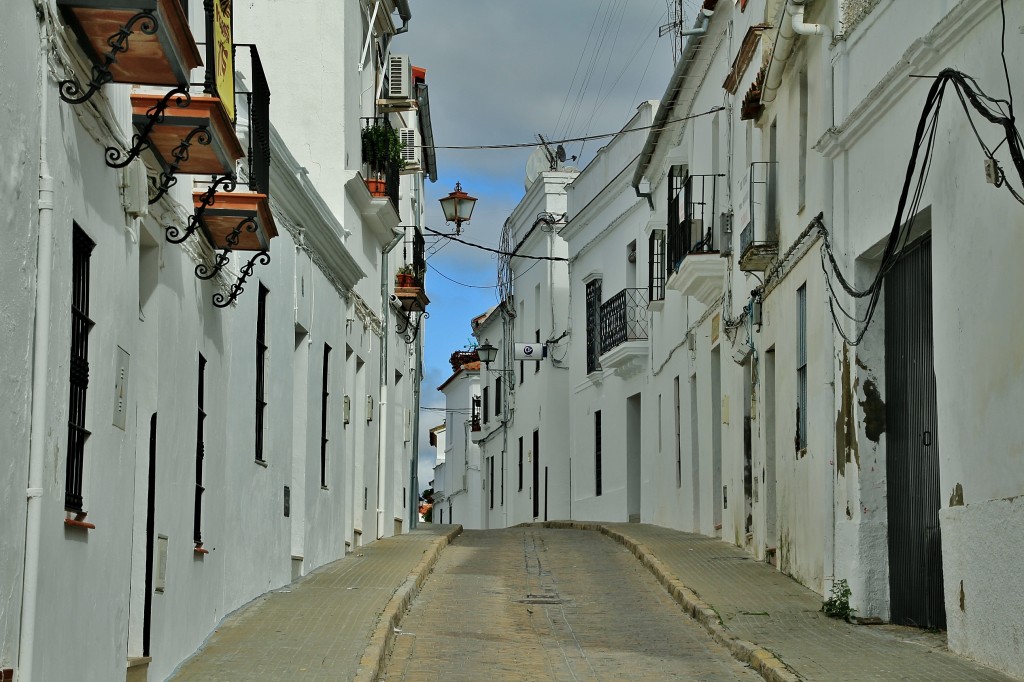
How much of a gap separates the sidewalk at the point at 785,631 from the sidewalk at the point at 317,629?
276 centimetres

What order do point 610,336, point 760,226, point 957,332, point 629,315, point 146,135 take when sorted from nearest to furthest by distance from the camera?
point 146,135
point 957,332
point 760,226
point 629,315
point 610,336

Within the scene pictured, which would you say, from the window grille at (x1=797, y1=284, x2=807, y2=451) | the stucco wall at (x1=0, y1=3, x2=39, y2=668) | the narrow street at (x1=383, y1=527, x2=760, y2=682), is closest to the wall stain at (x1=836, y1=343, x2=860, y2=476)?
the window grille at (x1=797, y1=284, x2=807, y2=451)

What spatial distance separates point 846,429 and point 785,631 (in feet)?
6.56

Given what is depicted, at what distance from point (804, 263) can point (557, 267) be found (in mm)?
20632

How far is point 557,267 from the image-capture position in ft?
115

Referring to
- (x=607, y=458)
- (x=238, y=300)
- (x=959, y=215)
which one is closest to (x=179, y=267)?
(x=238, y=300)

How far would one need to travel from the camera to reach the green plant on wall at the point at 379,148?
20828 mm

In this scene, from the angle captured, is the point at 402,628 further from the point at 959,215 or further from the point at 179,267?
the point at 959,215

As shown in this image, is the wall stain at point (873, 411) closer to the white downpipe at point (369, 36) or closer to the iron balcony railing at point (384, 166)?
the iron balcony railing at point (384, 166)

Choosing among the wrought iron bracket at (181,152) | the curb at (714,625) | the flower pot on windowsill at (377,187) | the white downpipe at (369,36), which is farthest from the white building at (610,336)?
the wrought iron bracket at (181,152)

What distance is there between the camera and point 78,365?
24.0 ft

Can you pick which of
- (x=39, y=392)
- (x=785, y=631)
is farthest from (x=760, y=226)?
(x=39, y=392)

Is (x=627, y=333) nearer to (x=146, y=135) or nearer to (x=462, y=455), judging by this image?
(x=146, y=135)

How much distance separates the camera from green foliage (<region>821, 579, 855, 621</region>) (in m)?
12.1
